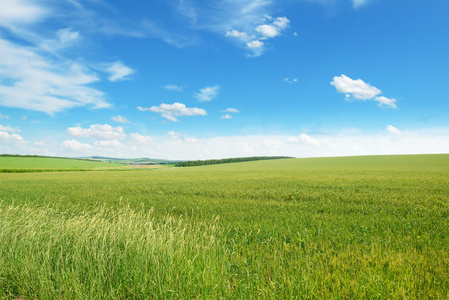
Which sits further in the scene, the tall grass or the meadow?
the meadow

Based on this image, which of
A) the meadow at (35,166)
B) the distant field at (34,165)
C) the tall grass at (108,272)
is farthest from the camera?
the distant field at (34,165)

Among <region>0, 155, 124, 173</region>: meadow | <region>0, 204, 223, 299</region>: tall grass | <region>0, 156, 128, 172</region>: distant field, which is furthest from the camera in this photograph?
<region>0, 156, 128, 172</region>: distant field

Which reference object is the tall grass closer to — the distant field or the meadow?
the meadow

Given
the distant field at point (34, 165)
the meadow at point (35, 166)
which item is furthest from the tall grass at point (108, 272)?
the distant field at point (34, 165)

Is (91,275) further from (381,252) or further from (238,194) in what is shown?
(238,194)

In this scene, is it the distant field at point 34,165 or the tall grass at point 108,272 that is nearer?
the tall grass at point 108,272

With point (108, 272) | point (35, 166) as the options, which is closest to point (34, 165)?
point (35, 166)

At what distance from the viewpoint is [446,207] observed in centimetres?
1112

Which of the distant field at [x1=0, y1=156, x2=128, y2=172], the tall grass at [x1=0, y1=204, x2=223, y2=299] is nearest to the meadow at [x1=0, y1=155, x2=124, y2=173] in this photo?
the distant field at [x1=0, y1=156, x2=128, y2=172]

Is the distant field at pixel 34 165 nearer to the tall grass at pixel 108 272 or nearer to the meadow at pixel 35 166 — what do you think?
the meadow at pixel 35 166

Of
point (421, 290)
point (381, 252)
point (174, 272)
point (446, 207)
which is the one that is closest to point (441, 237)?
point (381, 252)

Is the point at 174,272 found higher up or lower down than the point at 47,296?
higher up

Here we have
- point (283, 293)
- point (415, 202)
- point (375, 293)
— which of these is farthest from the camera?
point (415, 202)

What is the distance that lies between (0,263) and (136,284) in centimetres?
332
